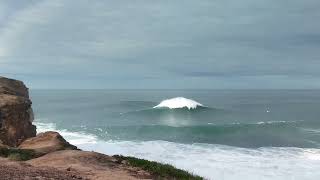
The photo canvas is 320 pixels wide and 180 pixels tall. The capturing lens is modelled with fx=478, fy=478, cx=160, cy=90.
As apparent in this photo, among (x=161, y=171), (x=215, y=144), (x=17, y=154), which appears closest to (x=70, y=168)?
(x=161, y=171)

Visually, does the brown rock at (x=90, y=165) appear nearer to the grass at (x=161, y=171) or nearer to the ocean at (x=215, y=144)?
the grass at (x=161, y=171)

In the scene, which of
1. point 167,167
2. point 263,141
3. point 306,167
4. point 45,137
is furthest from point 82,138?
point 167,167

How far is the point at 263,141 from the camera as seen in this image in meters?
45.3

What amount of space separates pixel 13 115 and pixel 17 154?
8.50 m

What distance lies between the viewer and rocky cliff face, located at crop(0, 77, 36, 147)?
72.7 ft

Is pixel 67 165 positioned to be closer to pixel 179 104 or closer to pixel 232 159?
pixel 232 159

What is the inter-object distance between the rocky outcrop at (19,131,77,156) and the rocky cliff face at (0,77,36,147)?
2271mm

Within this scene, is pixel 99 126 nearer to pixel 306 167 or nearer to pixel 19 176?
pixel 306 167

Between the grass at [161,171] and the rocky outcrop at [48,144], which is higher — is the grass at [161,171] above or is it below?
below

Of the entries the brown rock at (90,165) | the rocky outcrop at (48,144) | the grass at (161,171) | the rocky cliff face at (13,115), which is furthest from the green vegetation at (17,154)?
the rocky cliff face at (13,115)

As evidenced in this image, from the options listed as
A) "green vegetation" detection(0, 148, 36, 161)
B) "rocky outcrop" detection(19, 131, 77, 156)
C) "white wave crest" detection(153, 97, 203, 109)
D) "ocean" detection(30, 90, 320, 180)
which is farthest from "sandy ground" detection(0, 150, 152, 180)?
"white wave crest" detection(153, 97, 203, 109)

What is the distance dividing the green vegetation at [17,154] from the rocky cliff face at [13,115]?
582 centimetres

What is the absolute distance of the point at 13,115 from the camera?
74.9 feet

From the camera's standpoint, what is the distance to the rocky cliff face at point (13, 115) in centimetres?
2216
